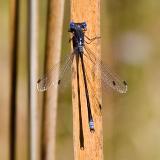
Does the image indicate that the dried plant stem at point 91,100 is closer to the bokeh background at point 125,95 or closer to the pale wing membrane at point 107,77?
the pale wing membrane at point 107,77

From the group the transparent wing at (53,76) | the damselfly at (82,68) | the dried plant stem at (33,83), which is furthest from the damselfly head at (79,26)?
the dried plant stem at (33,83)

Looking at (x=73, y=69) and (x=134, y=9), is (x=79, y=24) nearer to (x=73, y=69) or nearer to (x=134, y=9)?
(x=73, y=69)

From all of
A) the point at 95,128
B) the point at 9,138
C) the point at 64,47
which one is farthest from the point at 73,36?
the point at 9,138

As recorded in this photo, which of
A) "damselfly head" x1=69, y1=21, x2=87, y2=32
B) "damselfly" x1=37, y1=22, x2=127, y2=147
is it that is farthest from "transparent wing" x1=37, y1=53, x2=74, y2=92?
"damselfly head" x1=69, y1=21, x2=87, y2=32

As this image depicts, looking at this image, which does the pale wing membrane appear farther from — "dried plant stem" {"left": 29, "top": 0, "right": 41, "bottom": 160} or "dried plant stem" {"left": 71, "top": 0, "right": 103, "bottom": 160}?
"dried plant stem" {"left": 29, "top": 0, "right": 41, "bottom": 160}

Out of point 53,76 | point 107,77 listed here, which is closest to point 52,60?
point 53,76

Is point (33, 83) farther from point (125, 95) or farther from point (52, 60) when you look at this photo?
point (125, 95)
